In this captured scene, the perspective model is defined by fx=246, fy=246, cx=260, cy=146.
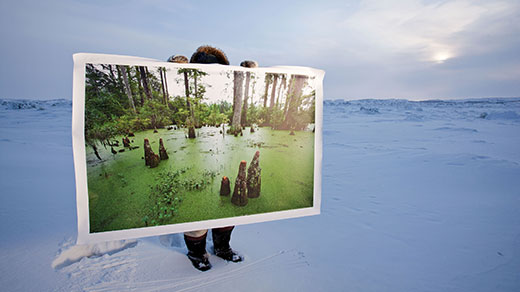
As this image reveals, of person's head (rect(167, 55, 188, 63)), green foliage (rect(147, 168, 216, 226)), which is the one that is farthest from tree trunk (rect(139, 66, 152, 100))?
green foliage (rect(147, 168, 216, 226))

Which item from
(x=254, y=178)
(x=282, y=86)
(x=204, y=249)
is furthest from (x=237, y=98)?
(x=204, y=249)

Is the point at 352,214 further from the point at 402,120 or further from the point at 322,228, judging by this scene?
the point at 402,120

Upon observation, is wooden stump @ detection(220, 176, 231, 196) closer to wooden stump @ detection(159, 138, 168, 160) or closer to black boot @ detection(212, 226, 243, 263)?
wooden stump @ detection(159, 138, 168, 160)

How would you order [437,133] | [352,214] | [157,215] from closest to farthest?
[157,215] → [352,214] → [437,133]

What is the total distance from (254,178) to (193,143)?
19.1 inches

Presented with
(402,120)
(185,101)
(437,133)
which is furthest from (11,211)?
(402,120)

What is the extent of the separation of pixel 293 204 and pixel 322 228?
3.48ft

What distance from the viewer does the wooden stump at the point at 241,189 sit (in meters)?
1.69

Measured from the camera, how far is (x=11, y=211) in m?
2.60

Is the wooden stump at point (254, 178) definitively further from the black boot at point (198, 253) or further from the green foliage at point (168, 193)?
the black boot at point (198, 253)

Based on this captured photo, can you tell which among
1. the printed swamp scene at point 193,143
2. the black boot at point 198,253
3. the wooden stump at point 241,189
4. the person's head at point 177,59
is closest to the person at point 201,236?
the black boot at point 198,253

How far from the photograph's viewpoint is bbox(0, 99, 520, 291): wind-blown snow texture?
1786mm

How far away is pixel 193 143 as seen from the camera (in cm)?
163

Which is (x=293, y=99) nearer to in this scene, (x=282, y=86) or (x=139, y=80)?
(x=282, y=86)
